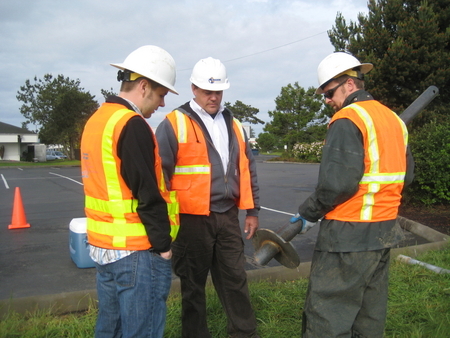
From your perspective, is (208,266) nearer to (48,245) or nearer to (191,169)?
(191,169)

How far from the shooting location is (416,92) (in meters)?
12.9

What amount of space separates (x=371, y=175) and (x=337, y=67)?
0.74 metres

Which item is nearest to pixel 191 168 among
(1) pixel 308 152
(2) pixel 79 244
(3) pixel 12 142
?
(2) pixel 79 244

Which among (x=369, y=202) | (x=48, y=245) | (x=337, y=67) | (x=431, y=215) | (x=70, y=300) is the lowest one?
(x=48, y=245)

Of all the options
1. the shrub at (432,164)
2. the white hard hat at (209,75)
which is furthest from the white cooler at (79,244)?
the shrub at (432,164)

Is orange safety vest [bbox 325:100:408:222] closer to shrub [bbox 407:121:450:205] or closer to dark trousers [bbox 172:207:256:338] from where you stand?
dark trousers [bbox 172:207:256:338]

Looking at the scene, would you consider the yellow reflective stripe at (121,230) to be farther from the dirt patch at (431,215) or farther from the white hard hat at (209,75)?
the dirt patch at (431,215)

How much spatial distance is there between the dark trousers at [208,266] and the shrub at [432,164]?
6.13 m

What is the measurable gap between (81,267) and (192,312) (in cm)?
239

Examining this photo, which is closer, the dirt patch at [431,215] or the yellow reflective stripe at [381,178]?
the yellow reflective stripe at [381,178]

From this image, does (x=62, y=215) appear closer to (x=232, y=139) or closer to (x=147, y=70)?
(x=232, y=139)

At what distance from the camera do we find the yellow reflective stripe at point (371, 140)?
97.3 inches

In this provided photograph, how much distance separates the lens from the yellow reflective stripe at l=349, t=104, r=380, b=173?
2473 millimetres

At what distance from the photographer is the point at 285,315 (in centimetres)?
373
